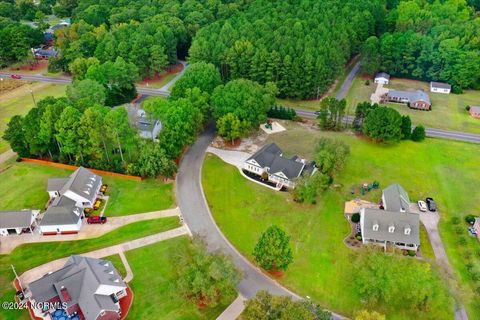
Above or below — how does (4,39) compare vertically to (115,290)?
above

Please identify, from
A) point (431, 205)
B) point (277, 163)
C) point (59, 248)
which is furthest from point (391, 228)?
point (59, 248)

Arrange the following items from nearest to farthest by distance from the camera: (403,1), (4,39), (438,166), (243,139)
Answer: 1. (438,166)
2. (243,139)
3. (4,39)
4. (403,1)

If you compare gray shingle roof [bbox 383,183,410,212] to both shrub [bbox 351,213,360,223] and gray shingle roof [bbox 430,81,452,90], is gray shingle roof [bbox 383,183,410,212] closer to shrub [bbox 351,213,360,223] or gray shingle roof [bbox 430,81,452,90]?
shrub [bbox 351,213,360,223]

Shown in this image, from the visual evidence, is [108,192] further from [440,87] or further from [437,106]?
[440,87]

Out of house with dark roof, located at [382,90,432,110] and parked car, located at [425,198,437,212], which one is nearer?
parked car, located at [425,198,437,212]

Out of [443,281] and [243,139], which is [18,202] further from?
[443,281]

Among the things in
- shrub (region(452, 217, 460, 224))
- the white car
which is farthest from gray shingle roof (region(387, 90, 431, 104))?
shrub (region(452, 217, 460, 224))

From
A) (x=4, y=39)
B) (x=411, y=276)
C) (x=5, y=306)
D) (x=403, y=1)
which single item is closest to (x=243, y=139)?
(x=411, y=276)
